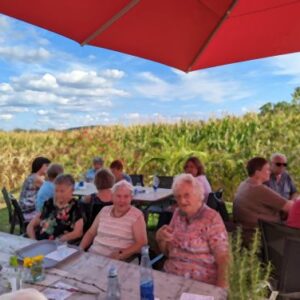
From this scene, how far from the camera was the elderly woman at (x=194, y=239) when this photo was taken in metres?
2.41

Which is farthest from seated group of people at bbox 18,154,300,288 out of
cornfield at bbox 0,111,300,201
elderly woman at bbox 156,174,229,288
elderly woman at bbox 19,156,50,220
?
cornfield at bbox 0,111,300,201

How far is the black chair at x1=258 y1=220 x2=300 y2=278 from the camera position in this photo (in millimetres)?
2053

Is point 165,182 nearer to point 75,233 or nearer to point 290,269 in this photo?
point 75,233

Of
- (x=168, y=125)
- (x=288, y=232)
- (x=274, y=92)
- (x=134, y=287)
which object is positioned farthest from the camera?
(x=168, y=125)

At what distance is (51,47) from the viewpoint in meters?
10.7

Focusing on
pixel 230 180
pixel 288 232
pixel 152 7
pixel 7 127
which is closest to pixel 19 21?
pixel 152 7

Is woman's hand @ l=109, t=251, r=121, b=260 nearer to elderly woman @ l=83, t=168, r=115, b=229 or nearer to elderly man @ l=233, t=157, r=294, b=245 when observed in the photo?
elderly woman @ l=83, t=168, r=115, b=229

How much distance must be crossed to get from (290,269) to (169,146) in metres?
7.00

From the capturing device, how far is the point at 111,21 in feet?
8.21

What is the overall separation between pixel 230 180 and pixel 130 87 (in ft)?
16.4

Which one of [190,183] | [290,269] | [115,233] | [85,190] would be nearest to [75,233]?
[115,233]

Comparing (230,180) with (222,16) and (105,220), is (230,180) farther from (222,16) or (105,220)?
(222,16)

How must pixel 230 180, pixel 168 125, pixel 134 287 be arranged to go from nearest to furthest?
pixel 134 287 → pixel 230 180 → pixel 168 125

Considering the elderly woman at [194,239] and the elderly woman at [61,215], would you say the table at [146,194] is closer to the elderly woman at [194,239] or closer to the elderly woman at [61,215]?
the elderly woman at [61,215]
